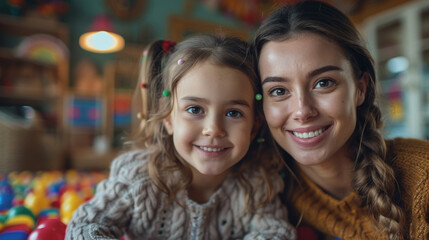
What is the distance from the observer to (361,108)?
0.87 m

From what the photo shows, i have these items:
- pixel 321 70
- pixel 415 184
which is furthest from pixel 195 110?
pixel 415 184

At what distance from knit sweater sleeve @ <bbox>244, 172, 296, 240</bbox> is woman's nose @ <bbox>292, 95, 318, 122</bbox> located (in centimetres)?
25

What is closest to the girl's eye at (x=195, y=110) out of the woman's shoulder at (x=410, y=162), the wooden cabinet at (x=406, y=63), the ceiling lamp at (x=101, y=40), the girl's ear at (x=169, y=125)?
the girl's ear at (x=169, y=125)

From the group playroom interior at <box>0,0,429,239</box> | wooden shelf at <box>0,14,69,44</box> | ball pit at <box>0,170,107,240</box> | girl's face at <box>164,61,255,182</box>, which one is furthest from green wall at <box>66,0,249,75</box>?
girl's face at <box>164,61,255,182</box>

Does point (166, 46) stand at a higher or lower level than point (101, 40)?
lower

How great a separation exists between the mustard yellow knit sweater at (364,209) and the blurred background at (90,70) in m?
2.17

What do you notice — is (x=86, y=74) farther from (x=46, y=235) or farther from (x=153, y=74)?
(x=46, y=235)

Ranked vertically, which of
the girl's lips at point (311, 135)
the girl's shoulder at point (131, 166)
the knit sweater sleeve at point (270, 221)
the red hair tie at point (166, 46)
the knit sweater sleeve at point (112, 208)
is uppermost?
the red hair tie at point (166, 46)

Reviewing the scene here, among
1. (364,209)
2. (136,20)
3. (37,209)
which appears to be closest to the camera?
(364,209)

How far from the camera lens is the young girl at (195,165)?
77cm

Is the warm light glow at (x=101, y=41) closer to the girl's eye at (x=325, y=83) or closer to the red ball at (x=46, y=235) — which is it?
the red ball at (x=46, y=235)

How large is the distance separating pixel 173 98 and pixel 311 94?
0.35m

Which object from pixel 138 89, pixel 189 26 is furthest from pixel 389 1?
pixel 138 89

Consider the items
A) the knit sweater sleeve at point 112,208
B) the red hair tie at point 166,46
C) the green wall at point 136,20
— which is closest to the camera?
the knit sweater sleeve at point 112,208
